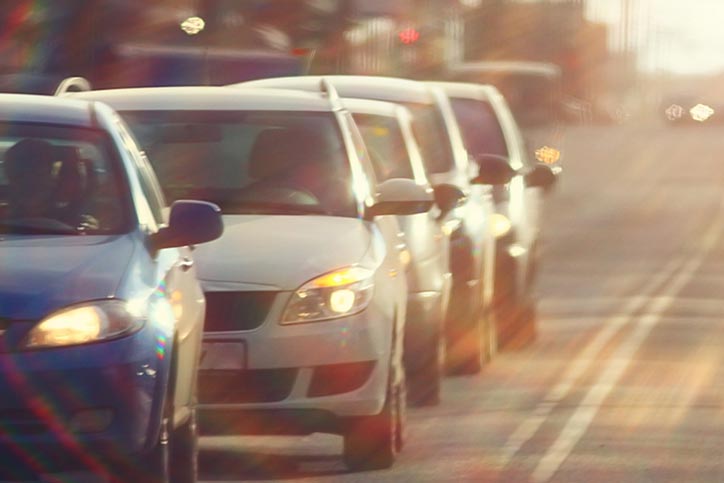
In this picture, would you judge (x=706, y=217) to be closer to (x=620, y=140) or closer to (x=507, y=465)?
(x=507, y=465)

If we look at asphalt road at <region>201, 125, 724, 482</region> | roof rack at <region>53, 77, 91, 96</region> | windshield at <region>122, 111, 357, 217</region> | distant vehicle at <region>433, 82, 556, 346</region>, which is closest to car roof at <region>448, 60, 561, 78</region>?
asphalt road at <region>201, 125, 724, 482</region>

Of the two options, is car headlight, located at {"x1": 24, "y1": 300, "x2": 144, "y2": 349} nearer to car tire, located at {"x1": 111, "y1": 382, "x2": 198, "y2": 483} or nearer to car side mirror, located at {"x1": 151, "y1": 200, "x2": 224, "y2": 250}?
car tire, located at {"x1": 111, "y1": 382, "x2": 198, "y2": 483}

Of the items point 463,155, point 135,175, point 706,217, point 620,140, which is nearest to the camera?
point 135,175

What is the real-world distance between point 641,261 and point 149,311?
2003cm

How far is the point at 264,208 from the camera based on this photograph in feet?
34.2

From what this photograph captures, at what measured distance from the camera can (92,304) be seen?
7.00m

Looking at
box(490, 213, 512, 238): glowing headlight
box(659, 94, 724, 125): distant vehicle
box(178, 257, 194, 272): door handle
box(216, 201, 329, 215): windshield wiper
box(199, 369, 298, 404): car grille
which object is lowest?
box(659, 94, 724, 125): distant vehicle

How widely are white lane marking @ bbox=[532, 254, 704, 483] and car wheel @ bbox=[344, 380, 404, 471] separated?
0.60m

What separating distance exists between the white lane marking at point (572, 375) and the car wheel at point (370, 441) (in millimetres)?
470

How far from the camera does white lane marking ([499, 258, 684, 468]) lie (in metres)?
10.5

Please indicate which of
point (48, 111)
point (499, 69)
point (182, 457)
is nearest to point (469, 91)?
point (48, 111)

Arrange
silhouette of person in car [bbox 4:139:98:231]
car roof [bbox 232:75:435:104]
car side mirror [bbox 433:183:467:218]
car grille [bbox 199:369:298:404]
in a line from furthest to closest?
car roof [bbox 232:75:435:104] < car side mirror [bbox 433:183:467:218] < car grille [bbox 199:369:298:404] < silhouette of person in car [bbox 4:139:98:231]


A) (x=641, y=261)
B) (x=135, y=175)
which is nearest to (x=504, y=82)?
(x=641, y=261)

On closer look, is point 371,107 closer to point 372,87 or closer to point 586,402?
point 372,87
